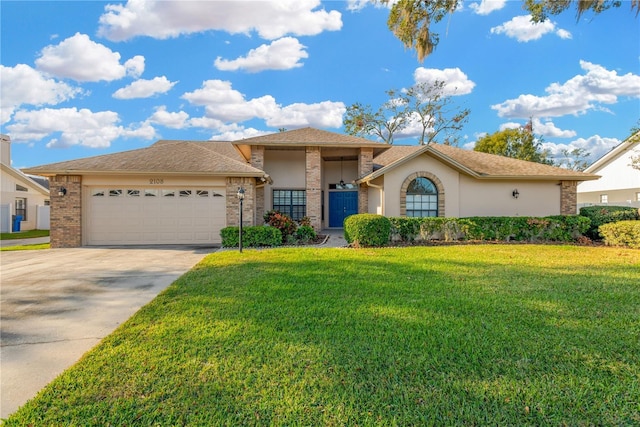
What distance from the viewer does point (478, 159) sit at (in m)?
15.3

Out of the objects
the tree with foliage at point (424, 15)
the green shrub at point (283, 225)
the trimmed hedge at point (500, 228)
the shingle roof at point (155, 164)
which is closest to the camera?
the tree with foliage at point (424, 15)

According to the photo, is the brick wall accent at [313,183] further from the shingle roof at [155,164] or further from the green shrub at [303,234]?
the shingle roof at [155,164]

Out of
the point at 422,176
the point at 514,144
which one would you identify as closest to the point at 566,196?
the point at 422,176

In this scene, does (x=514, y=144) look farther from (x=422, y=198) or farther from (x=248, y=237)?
(x=248, y=237)

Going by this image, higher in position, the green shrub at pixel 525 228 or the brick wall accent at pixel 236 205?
the brick wall accent at pixel 236 205

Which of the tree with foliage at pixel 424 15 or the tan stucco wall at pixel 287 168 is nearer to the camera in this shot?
the tree with foliage at pixel 424 15

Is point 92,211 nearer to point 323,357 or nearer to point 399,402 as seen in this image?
point 323,357

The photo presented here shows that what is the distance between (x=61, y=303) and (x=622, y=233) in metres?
15.7

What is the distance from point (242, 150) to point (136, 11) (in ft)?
21.6

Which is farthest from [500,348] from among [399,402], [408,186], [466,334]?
[408,186]

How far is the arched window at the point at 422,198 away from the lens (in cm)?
1338

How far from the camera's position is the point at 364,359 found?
9.53ft

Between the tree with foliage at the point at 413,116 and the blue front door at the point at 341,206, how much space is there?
1507 cm

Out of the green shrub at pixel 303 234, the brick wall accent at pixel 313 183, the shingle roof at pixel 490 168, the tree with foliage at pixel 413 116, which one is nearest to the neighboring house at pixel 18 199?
A: the brick wall accent at pixel 313 183
